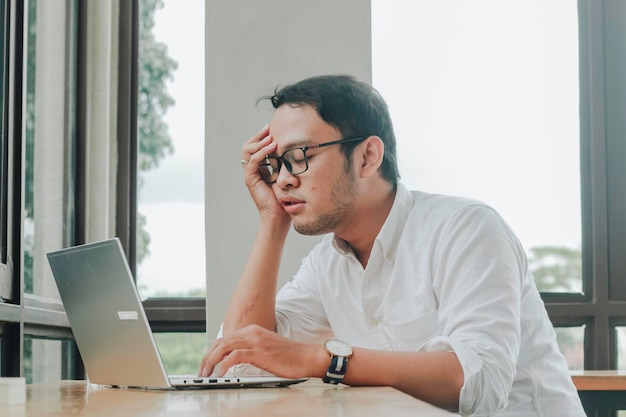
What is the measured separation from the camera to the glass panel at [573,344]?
342cm

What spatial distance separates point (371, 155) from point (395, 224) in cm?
29

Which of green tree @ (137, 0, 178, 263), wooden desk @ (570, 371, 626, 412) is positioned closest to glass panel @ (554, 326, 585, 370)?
wooden desk @ (570, 371, 626, 412)

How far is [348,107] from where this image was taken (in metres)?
2.36

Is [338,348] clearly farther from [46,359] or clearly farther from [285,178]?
[46,359]

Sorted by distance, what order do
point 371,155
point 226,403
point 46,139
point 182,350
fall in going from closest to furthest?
point 226,403 → point 371,155 → point 46,139 → point 182,350

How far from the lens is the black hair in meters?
2.33

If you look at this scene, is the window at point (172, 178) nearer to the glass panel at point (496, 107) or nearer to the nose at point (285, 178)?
the glass panel at point (496, 107)

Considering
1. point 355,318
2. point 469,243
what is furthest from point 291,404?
point 355,318

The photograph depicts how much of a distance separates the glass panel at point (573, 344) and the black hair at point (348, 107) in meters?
1.42

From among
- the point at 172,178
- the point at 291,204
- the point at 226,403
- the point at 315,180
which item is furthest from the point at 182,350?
the point at 226,403

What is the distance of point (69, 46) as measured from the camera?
3.25 meters

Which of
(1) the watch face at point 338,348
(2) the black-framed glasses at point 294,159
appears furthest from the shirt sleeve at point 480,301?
(2) the black-framed glasses at point 294,159

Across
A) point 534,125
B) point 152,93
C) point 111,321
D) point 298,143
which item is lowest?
point 111,321

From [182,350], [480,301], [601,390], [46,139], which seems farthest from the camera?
[182,350]
